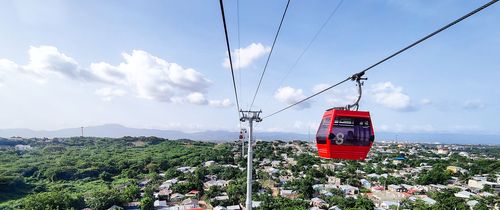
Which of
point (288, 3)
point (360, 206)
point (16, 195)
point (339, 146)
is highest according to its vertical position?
point (288, 3)

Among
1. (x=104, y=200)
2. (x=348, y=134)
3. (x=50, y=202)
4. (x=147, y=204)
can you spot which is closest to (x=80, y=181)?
(x=104, y=200)

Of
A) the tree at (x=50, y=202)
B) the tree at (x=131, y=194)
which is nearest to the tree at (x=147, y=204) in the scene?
the tree at (x=131, y=194)

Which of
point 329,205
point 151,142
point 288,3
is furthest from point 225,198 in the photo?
point 151,142

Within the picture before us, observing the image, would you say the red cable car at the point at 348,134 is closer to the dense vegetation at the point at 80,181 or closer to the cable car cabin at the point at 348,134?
the cable car cabin at the point at 348,134

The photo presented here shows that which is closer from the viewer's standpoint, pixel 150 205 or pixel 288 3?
pixel 288 3

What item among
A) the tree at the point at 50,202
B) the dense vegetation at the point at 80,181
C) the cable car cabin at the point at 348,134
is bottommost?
the dense vegetation at the point at 80,181

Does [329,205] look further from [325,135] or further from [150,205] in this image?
[325,135]

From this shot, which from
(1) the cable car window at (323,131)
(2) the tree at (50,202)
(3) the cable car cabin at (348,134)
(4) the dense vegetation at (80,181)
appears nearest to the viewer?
(3) the cable car cabin at (348,134)

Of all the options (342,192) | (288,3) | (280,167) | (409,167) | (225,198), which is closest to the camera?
(288,3)
